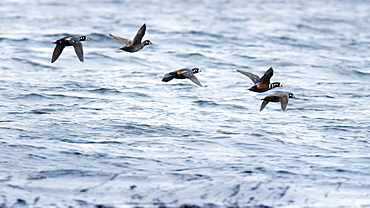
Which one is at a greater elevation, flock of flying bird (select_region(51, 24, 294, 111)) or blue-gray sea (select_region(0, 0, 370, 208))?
flock of flying bird (select_region(51, 24, 294, 111))

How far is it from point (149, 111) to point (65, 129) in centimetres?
276

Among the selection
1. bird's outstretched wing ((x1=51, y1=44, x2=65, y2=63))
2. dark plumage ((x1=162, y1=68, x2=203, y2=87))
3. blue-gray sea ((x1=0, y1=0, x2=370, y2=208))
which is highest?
bird's outstretched wing ((x1=51, y1=44, x2=65, y2=63))

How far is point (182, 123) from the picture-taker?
14461 mm

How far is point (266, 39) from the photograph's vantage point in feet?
96.4

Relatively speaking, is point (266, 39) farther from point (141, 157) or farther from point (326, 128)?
point (141, 157)

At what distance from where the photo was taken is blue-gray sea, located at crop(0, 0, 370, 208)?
10.1 meters

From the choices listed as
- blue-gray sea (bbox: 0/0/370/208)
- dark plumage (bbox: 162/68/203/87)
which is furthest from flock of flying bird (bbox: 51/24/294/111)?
blue-gray sea (bbox: 0/0/370/208)

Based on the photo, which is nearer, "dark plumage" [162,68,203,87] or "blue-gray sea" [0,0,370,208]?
"blue-gray sea" [0,0,370,208]

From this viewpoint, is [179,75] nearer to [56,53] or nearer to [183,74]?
[183,74]

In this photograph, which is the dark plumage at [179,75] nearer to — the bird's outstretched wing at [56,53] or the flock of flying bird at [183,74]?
the flock of flying bird at [183,74]

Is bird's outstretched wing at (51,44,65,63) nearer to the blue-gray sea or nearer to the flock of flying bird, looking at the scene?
the flock of flying bird

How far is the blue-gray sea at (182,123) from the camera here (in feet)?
33.0

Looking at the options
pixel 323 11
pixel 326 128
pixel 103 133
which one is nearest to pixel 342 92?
pixel 326 128

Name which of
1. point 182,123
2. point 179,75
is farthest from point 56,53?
point 182,123
